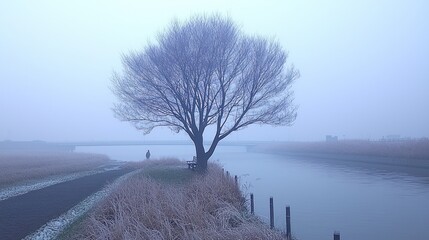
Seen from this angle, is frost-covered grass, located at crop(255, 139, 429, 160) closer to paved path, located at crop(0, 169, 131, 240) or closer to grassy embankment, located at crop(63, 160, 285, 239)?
paved path, located at crop(0, 169, 131, 240)

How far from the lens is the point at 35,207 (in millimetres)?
15219

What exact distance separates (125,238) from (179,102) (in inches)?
828

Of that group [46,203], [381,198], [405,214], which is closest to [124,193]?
[46,203]

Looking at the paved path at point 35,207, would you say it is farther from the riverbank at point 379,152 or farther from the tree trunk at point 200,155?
the riverbank at point 379,152

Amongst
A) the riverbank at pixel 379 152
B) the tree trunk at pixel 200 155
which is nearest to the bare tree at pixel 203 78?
the tree trunk at pixel 200 155

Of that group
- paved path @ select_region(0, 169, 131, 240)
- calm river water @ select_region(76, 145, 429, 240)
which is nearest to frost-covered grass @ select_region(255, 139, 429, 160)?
calm river water @ select_region(76, 145, 429, 240)

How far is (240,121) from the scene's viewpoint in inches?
1184

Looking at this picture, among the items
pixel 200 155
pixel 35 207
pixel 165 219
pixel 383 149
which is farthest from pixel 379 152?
pixel 165 219

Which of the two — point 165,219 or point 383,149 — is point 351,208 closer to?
point 165,219

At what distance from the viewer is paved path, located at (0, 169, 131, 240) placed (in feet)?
37.2

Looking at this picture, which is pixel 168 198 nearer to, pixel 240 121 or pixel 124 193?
pixel 124 193

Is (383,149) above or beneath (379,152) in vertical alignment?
above

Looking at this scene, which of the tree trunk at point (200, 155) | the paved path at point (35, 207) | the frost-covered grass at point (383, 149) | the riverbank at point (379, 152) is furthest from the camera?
the frost-covered grass at point (383, 149)

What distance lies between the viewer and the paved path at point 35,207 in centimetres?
1133
